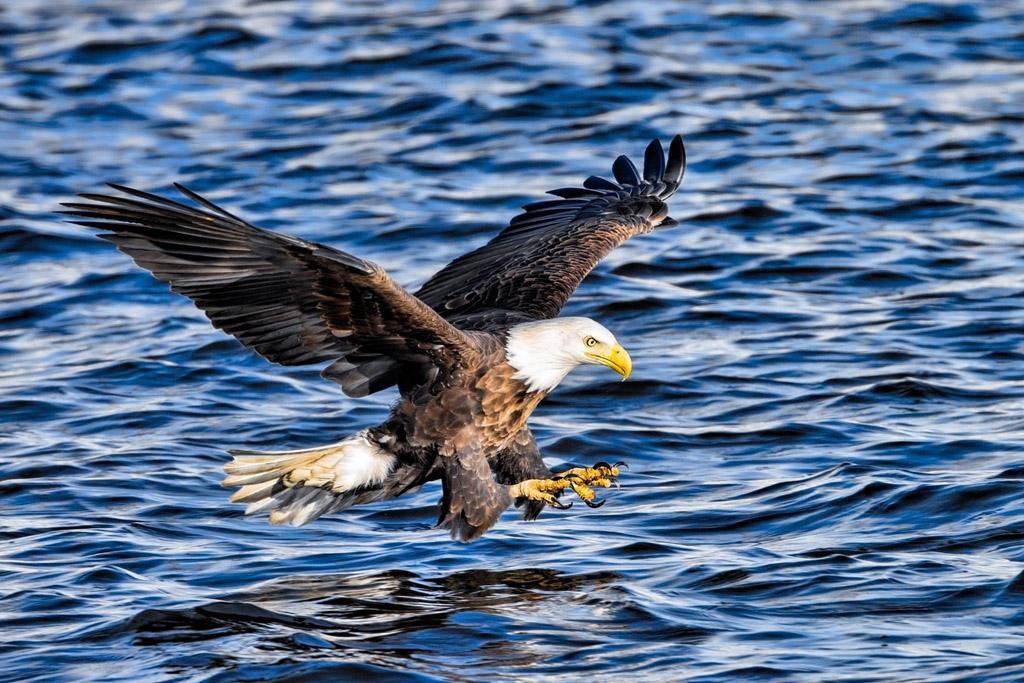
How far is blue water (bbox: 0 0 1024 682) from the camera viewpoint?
18.2ft

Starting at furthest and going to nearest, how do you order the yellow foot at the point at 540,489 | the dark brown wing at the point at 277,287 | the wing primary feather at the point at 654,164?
1. the wing primary feather at the point at 654,164
2. the yellow foot at the point at 540,489
3. the dark brown wing at the point at 277,287

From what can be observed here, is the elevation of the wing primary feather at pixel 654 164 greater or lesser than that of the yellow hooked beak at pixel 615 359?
greater

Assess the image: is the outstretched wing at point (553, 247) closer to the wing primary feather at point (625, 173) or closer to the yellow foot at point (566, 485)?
the wing primary feather at point (625, 173)

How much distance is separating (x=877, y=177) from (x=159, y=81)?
21.3ft

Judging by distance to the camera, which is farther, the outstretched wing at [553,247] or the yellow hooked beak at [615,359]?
the outstretched wing at [553,247]

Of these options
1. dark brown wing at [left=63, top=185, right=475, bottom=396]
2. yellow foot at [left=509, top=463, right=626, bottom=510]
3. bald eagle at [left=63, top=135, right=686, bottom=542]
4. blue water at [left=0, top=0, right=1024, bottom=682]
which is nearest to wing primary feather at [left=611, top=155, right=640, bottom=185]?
blue water at [left=0, top=0, right=1024, bottom=682]

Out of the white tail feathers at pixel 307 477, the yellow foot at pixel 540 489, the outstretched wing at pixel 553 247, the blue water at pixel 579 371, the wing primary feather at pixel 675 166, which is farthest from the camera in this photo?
the wing primary feather at pixel 675 166

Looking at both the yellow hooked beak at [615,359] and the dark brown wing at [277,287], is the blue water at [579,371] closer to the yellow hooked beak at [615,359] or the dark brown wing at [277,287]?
the yellow hooked beak at [615,359]

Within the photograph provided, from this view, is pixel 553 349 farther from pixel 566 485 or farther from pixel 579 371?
pixel 579 371

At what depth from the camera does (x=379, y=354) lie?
6082 millimetres

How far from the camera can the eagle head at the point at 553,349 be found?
19.9 ft

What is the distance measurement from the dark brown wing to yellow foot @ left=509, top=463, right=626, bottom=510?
2.04 ft

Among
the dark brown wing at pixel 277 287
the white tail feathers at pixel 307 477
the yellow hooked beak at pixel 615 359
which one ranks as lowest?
the white tail feathers at pixel 307 477

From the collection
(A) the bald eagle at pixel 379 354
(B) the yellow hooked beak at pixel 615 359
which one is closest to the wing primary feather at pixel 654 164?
(A) the bald eagle at pixel 379 354
